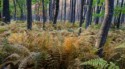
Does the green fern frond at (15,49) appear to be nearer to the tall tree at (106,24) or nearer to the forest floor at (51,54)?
the forest floor at (51,54)

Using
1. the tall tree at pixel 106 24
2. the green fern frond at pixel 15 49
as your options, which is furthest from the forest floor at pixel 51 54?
the tall tree at pixel 106 24

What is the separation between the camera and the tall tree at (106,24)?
5742 millimetres

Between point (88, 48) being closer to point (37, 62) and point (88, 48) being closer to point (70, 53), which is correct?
point (70, 53)

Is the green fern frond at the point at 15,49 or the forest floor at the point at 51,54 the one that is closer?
Answer: the forest floor at the point at 51,54

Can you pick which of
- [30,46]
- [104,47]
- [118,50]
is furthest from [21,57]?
[118,50]

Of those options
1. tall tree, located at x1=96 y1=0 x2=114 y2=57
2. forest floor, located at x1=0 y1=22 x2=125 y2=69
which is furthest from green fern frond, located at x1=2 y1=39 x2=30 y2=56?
tall tree, located at x1=96 y1=0 x2=114 y2=57

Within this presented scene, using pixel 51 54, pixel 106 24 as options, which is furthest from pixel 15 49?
pixel 106 24

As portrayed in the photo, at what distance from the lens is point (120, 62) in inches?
231

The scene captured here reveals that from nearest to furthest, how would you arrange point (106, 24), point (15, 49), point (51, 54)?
1. point (51, 54)
2. point (15, 49)
3. point (106, 24)

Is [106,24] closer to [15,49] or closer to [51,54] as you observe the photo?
[51,54]

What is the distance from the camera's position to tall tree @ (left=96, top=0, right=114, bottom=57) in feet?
18.8

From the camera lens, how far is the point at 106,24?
19.1ft

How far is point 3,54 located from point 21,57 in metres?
0.48

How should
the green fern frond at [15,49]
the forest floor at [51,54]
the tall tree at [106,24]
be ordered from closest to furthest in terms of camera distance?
the forest floor at [51,54]
the green fern frond at [15,49]
the tall tree at [106,24]
